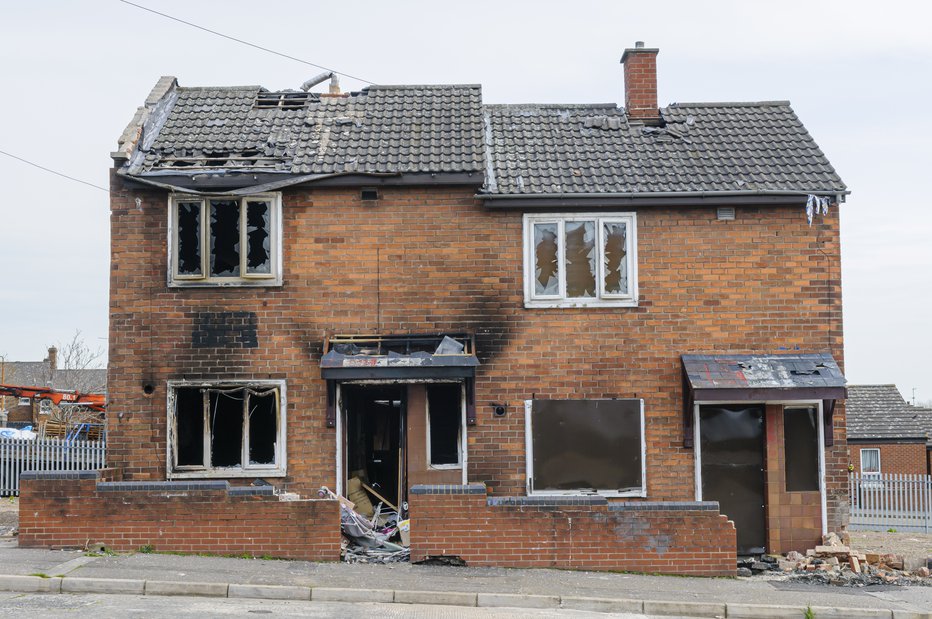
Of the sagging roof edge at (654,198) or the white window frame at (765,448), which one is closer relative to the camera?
the white window frame at (765,448)

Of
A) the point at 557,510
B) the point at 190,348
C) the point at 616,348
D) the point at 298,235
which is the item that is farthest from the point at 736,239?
the point at 190,348

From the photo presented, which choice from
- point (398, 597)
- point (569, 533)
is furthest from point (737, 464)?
point (398, 597)

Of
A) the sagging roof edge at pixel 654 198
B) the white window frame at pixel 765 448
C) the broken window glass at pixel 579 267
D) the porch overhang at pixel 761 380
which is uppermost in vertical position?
the sagging roof edge at pixel 654 198

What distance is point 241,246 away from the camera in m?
15.2

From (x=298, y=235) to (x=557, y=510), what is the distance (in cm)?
565

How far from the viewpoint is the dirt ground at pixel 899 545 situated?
1479 centimetres

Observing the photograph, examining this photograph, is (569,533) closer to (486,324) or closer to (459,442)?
(459,442)

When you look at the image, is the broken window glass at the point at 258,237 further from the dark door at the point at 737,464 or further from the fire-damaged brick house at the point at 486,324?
the dark door at the point at 737,464

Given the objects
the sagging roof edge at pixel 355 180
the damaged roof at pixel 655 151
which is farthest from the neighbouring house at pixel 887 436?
the sagging roof edge at pixel 355 180

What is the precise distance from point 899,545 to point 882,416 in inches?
907

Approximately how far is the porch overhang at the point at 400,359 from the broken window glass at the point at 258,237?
5.18 feet

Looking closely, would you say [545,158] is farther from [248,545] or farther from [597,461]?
[248,545]

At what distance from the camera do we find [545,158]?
53.1ft

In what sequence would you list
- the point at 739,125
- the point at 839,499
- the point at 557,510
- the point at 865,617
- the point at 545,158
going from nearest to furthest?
1. the point at 865,617
2. the point at 557,510
3. the point at 839,499
4. the point at 545,158
5. the point at 739,125
